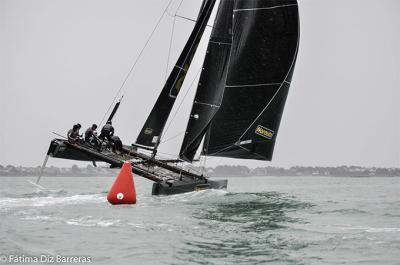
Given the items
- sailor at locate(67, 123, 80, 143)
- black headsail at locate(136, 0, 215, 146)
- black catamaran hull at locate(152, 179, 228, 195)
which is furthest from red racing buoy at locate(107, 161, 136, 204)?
black headsail at locate(136, 0, 215, 146)

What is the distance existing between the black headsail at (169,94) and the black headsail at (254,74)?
1.79 metres

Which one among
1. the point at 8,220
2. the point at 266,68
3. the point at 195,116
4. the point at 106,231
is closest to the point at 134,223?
the point at 106,231

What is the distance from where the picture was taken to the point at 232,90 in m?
24.6

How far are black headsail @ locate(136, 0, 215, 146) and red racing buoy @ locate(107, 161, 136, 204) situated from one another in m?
5.93

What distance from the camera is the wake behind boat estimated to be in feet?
76.5

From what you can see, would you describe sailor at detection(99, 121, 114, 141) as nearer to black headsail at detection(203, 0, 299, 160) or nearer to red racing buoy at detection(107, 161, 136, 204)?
black headsail at detection(203, 0, 299, 160)

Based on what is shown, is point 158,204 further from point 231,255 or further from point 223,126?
point 231,255

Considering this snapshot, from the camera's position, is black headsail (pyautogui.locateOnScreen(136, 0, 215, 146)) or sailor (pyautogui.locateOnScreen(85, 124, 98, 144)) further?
black headsail (pyautogui.locateOnScreen(136, 0, 215, 146))

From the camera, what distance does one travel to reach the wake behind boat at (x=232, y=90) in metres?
23.3

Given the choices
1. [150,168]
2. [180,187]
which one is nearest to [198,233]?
[180,187]

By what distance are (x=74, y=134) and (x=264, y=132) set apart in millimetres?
8409

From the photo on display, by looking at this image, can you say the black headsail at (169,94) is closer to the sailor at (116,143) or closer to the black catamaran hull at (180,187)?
the sailor at (116,143)

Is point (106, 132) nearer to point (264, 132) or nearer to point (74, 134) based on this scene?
point (74, 134)

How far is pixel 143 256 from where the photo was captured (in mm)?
9922
